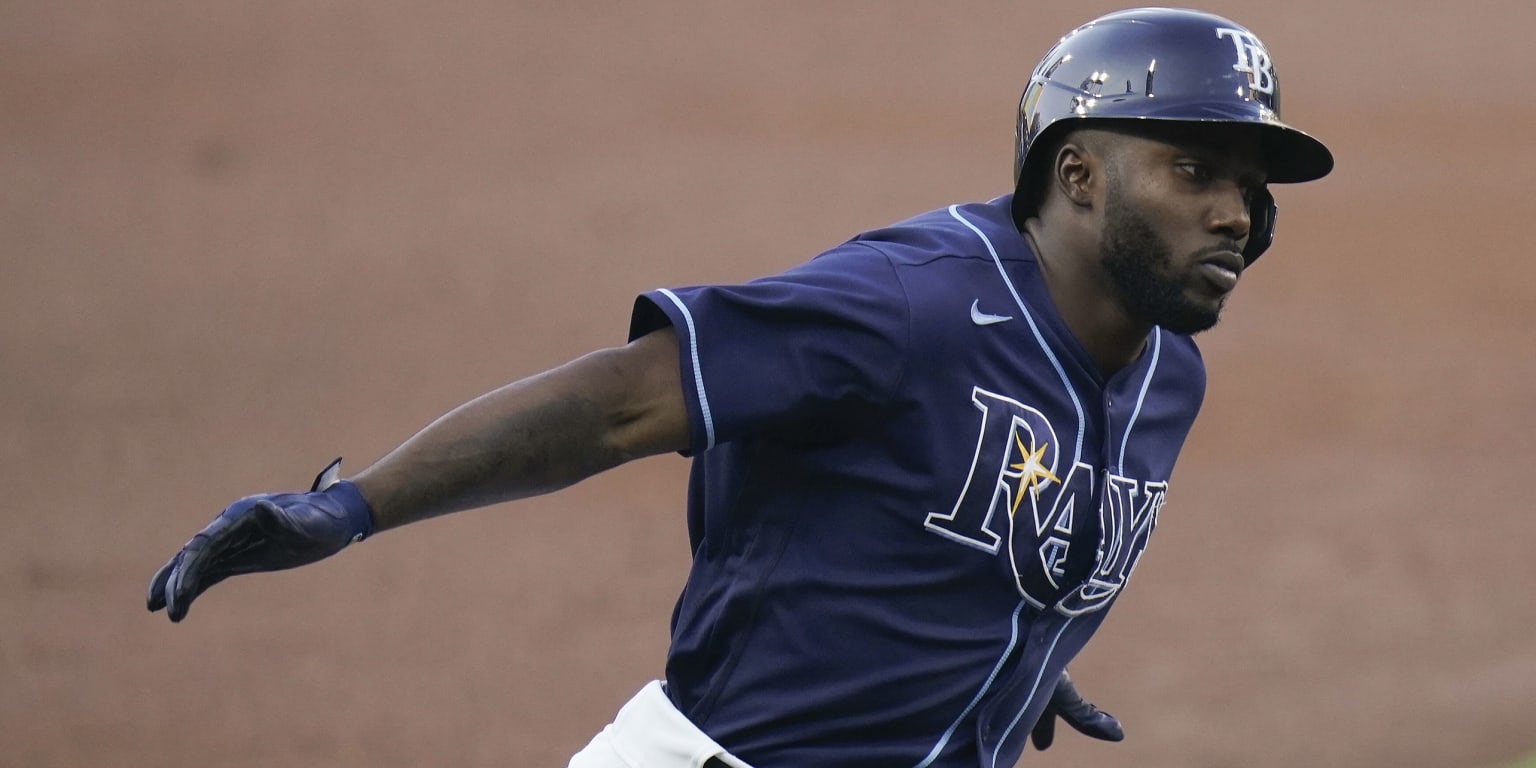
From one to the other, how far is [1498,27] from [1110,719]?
1335 cm

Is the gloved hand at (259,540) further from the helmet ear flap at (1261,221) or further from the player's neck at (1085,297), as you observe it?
the helmet ear flap at (1261,221)

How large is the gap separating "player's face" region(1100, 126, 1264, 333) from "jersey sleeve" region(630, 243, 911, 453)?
41 centimetres

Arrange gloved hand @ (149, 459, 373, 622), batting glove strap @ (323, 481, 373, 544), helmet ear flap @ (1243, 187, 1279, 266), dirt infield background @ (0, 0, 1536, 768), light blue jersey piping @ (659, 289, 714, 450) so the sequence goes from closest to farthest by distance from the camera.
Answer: gloved hand @ (149, 459, 373, 622)
batting glove strap @ (323, 481, 373, 544)
light blue jersey piping @ (659, 289, 714, 450)
helmet ear flap @ (1243, 187, 1279, 266)
dirt infield background @ (0, 0, 1536, 768)

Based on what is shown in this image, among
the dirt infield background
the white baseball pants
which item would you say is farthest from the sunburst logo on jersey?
the dirt infield background

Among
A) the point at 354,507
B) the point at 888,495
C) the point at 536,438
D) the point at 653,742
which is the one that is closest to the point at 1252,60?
the point at 888,495

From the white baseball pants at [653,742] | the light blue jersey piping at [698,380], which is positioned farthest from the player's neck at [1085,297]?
the white baseball pants at [653,742]

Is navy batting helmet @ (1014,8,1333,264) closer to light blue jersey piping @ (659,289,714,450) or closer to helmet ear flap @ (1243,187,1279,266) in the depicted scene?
helmet ear flap @ (1243,187,1279,266)

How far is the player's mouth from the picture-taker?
8.77 ft

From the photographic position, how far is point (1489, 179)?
13062 mm

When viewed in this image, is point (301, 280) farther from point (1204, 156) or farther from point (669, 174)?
point (1204, 156)

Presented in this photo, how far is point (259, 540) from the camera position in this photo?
2186mm

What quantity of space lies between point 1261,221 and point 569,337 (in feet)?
25.6

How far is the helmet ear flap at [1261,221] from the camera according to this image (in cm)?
295

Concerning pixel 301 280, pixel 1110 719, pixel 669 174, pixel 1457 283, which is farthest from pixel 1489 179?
pixel 1110 719
